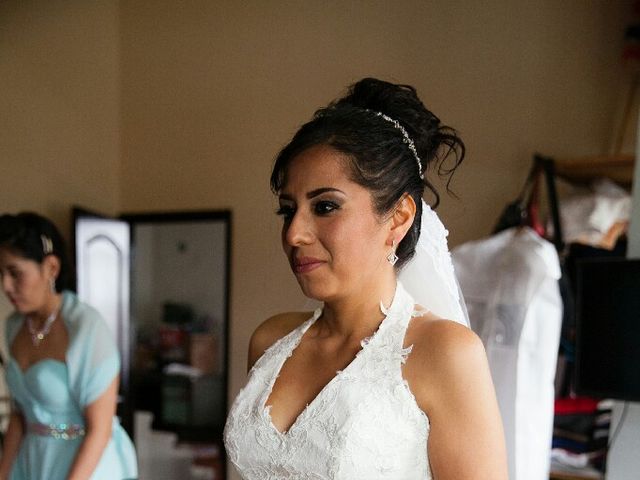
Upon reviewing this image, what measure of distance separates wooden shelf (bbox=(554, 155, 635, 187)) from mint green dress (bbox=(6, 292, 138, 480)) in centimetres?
164

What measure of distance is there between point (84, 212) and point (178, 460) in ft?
4.45

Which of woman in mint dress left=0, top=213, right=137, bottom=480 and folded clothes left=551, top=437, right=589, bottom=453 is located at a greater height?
Answer: woman in mint dress left=0, top=213, right=137, bottom=480

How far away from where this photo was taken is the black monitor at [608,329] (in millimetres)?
1700

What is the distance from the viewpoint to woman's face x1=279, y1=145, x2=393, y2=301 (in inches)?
41.0

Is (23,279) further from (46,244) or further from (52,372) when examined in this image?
(52,372)

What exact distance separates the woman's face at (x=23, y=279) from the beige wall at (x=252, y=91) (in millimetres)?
867

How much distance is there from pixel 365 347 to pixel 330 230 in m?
0.21

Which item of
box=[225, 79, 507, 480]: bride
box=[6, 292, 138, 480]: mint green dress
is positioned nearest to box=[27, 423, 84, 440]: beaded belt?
box=[6, 292, 138, 480]: mint green dress

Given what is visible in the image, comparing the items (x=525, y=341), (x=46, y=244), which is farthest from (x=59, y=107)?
(x=525, y=341)

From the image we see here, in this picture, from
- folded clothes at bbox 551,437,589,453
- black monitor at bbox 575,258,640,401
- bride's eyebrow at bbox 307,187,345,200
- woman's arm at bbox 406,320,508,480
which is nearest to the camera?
woman's arm at bbox 406,320,508,480

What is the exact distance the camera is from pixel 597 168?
2.21 m

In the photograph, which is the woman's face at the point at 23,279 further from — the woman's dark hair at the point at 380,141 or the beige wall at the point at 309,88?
the beige wall at the point at 309,88

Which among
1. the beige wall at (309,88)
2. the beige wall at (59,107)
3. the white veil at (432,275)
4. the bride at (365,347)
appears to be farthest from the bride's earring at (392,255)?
the beige wall at (59,107)

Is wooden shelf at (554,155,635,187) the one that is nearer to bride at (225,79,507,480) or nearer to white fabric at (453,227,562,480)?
white fabric at (453,227,562,480)
